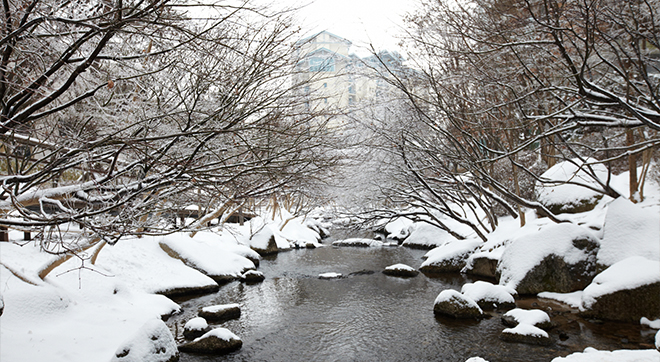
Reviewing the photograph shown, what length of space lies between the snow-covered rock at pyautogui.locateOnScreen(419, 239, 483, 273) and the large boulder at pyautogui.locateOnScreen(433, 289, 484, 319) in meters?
5.11

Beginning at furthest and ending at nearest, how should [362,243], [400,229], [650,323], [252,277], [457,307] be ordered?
1. [400,229]
2. [362,243]
3. [252,277]
4. [457,307]
5. [650,323]

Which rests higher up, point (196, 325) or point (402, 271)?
point (196, 325)

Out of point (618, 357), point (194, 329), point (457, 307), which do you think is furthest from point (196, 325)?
point (618, 357)

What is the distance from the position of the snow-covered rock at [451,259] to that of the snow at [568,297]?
4164mm

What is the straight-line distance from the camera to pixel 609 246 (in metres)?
9.41

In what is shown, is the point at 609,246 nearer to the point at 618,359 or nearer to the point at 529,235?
the point at 529,235

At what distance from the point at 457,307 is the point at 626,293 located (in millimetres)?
3183

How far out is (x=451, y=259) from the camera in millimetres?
14344

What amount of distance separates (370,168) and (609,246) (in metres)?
9.66

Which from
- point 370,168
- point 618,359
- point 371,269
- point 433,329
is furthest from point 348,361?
point 370,168

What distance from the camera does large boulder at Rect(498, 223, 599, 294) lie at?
9.86 m

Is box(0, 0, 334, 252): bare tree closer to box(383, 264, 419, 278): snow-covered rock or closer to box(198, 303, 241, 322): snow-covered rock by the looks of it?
box(198, 303, 241, 322): snow-covered rock

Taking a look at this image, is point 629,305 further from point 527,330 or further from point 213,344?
point 213,344

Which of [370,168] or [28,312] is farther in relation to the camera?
[370,168]
